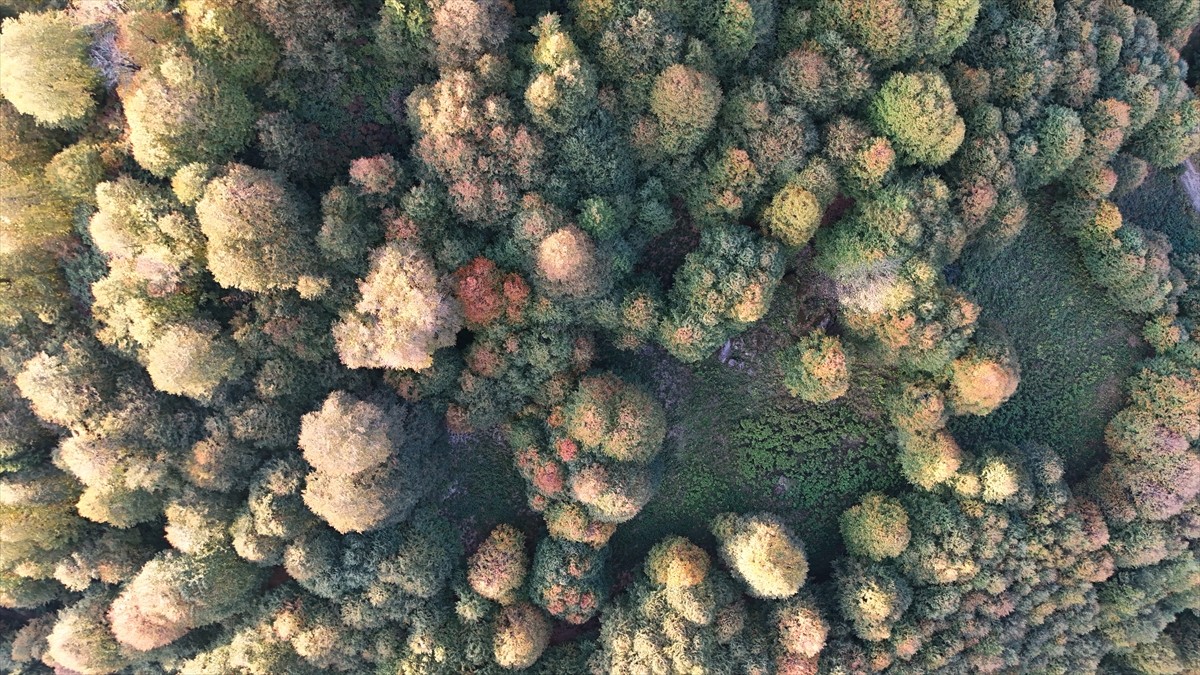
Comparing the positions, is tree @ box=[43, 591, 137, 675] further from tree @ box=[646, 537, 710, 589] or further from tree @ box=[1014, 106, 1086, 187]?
tree @ box=[1014, 106, 1086, 187]

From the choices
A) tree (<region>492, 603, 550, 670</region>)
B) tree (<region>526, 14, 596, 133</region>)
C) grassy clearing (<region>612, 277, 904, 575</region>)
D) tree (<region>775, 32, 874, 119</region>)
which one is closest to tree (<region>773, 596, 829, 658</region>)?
grassy clearing (<region>612, 277, 904, 575</region>)

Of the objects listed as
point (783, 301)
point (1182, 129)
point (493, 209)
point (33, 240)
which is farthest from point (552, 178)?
point (1182, 129)

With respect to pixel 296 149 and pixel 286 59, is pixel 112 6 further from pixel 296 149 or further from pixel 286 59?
pixel 296 149

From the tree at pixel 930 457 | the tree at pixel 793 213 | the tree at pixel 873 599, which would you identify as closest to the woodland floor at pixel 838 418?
the tree at pixel 930 457

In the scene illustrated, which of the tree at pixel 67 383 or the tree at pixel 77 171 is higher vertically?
the tree at pixel 77 171

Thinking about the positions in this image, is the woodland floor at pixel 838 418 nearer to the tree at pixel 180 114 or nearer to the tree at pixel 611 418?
the tree at pixel 611 418

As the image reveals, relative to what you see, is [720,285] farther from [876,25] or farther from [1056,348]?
[1056,348]

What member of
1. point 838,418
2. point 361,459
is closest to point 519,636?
point 361,459
